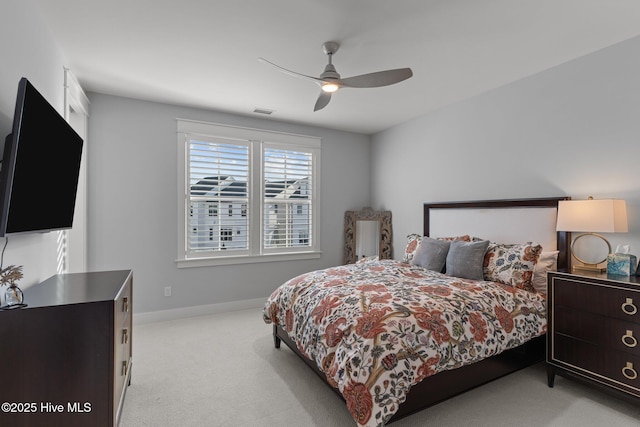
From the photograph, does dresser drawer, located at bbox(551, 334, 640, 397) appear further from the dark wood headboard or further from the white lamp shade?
the white lamp shade

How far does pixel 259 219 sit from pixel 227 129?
130 centimetres

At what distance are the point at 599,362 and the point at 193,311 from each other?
13.2ft

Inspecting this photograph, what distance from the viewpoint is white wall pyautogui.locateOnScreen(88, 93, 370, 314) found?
11.8ft

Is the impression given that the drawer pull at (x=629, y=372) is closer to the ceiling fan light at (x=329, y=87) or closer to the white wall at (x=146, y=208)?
the ceiling fan light at (x=329, y=87)

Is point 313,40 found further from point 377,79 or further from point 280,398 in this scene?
point 280,398

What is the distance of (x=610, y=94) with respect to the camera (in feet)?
8.60

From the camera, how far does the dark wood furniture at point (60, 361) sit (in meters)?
1.38

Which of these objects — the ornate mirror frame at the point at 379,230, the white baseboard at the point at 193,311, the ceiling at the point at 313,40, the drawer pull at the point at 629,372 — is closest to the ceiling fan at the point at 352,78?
the ceiling at the point at 313,40

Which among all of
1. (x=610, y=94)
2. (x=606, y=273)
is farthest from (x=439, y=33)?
(x=606, y=273)

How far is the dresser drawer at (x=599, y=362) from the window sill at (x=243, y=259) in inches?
125

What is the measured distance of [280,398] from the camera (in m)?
2.25

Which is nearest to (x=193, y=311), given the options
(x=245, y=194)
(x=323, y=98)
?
(x=245, y=194)

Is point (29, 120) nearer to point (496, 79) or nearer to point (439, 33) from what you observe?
point (439, 33)

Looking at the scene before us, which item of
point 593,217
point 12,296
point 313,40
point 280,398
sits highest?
point 313,40
